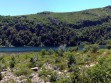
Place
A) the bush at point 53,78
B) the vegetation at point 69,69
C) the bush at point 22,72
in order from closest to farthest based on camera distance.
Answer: the vegetation at point 69,69 < the bush at point 53,78 < the bush at point 22,72

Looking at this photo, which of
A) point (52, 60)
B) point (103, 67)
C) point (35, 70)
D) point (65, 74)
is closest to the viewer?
point (103, 67)

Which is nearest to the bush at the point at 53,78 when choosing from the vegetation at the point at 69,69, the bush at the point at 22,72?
the vegetation at the point at 69,69

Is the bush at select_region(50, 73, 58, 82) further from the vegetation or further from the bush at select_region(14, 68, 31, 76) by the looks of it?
the bush at select_region(14, 68, 31, 76)

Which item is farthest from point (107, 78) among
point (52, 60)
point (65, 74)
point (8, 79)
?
point (52, 60)

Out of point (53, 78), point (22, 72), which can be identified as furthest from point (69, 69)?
point (22, 72)

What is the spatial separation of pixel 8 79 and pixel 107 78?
764 inches

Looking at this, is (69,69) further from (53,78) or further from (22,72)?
(22,72)

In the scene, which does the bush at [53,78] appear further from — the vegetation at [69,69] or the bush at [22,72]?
the bush at [22,72]

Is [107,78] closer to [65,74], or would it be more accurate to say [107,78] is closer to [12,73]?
[65,74]

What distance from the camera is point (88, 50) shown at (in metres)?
88.5

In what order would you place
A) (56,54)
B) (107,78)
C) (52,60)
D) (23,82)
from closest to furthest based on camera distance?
1. (107,78)
2. (23,82)
3. (52,60)
4. (56,54)

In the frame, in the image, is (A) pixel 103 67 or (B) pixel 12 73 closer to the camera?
(A) pixel 103 67

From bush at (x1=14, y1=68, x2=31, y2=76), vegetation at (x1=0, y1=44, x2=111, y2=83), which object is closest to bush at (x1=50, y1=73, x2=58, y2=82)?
vegetation at (x1=0, y1=44, x2=111, y2=83)

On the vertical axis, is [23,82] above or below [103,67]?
below
